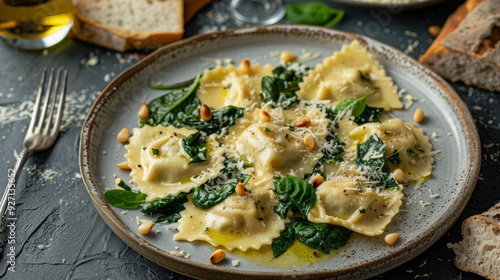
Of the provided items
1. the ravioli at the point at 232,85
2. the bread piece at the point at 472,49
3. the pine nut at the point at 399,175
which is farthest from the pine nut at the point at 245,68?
the bread piece at the point at 472,49

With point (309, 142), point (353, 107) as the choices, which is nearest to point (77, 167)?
point (309, 142)

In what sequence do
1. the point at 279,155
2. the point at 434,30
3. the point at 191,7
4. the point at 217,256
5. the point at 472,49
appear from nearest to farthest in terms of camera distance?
the point at 217,256
the point at 279,155
the point at 472,49
the point at 434,30
the point at 191,7

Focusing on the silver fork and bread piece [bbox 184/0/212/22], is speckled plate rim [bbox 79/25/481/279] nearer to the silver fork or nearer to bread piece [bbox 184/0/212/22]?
the silver fork

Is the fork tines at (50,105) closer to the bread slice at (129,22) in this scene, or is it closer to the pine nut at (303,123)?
the bread slice at (129,22)

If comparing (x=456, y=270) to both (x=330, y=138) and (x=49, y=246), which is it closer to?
(x=330, y=138)

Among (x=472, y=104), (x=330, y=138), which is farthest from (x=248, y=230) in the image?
(x=472, y=104)

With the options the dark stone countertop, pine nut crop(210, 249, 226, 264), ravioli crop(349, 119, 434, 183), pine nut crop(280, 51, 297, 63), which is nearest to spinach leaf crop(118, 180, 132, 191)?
the dark stone countertop

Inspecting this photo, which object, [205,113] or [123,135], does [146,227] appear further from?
[205,113]

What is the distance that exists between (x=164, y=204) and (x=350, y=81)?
7.24ft

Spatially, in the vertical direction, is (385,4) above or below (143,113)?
above

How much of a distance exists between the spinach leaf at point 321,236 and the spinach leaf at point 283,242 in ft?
0.14

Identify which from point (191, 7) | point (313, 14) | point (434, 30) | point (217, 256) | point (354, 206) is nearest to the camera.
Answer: point (217, 256)

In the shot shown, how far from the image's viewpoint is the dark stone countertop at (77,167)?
3650 mm

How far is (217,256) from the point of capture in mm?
3416
